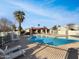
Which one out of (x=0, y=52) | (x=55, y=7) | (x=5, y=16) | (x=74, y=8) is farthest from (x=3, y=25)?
(x=0, y=52)

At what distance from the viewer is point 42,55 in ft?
28.2

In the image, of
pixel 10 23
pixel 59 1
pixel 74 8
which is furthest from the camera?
pixel 10 23

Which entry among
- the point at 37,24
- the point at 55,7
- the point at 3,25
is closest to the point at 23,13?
the point at 3,25

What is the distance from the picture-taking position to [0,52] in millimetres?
8008

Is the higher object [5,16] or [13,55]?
[5,16]

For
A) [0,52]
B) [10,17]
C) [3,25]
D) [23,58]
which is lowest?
[23,58]

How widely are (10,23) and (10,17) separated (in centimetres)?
201

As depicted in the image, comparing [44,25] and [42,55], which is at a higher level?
[44,25]

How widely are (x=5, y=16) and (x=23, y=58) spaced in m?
28.8

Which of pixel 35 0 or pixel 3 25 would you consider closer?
pixel 35 0

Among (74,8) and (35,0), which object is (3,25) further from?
(74,8)

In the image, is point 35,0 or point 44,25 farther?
point 44,25

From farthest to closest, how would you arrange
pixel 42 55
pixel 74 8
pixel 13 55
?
pixel 74 8 → pixel 42 55 → pixel 13 55

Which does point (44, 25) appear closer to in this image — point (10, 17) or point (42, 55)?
point (10, 17)
